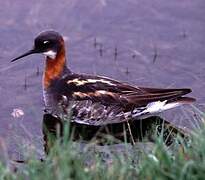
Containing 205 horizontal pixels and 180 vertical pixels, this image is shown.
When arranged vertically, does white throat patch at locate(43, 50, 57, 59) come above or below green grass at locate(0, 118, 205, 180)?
above

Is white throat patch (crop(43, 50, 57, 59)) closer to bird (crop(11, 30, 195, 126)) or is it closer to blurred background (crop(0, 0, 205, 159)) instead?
bird (crop(11, 30, 195, 126))

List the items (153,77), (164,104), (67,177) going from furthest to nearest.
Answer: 1. (153,77)
2. (164,104)
3. (67,177)


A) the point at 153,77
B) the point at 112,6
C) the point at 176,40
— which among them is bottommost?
the point at 153,77

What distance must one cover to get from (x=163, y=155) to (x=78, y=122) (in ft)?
11.8

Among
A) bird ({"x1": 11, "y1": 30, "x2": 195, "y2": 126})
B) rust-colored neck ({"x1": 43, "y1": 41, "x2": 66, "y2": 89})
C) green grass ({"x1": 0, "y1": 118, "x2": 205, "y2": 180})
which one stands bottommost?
green grass ({"x1": 0, "y1": 118, "x2": 205, "y2": 180})

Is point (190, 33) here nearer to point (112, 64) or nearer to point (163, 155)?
point (112, 64)

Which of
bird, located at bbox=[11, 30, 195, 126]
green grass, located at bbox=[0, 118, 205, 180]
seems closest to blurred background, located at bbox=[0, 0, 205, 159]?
bird, located at bbox=[11, 30, 195, 126]

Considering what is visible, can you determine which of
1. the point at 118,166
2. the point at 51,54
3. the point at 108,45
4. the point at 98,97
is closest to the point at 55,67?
the point at 51,54

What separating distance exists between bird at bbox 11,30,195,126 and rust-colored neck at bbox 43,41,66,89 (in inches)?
2.2

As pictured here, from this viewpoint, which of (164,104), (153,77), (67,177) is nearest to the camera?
(67,177)

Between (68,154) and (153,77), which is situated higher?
(153,77)

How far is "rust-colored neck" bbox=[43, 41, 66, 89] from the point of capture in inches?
345

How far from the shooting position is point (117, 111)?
8391 mm

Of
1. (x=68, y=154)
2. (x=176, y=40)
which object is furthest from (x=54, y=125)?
(x=68, y=154)
